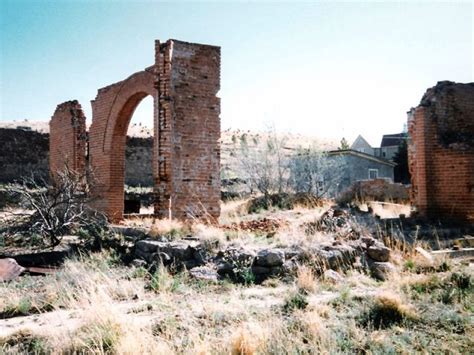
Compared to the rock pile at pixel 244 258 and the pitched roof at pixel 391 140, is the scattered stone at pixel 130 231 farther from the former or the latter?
the pitched roof at pixel 391 140

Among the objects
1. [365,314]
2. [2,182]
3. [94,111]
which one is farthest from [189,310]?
[2,182]

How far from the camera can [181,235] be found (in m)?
8.91

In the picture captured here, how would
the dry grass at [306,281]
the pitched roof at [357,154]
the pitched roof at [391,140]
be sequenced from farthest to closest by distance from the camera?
the pitched roof at [391,140] → the pitched roof at [357,154] → the dry grass at [306,281]

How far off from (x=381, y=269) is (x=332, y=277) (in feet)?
3.37

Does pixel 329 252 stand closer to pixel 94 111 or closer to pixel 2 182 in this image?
pixel 94 111

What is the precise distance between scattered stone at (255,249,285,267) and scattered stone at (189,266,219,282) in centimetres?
75

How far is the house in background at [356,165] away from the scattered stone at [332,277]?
22472 millimetres

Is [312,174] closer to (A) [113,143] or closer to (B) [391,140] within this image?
(A) [113,143]

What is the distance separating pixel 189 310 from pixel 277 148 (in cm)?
1985

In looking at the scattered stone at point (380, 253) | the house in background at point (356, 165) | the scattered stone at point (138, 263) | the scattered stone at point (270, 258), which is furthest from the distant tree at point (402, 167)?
the scattered stone at point (138, 263)

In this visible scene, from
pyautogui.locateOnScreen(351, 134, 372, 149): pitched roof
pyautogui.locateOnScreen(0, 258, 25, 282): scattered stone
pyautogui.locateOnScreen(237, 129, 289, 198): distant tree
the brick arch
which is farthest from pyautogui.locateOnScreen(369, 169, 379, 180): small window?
pyautogui.locateOnScreen(0, 258, 25, 282): scattered stone

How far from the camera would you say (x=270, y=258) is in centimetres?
712

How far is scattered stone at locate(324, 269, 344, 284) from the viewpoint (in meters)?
6.76

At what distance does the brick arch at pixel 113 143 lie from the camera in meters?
12.9
